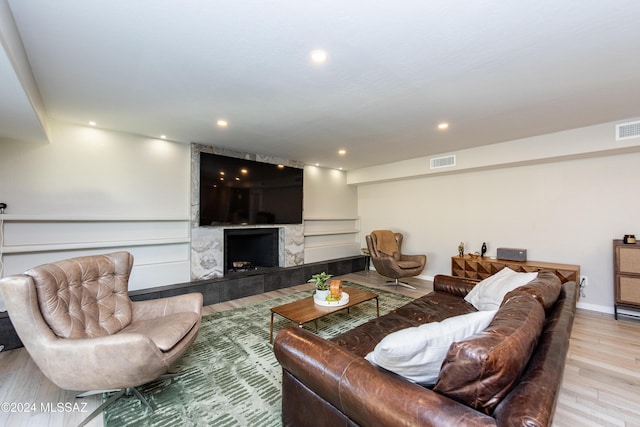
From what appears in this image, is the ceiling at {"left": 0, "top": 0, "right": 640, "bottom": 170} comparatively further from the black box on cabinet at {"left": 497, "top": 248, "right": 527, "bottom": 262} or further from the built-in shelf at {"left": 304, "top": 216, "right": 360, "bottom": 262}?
the built-in shelf at {"left": 304, "top": 216, "right": 360, "bottom": 262}

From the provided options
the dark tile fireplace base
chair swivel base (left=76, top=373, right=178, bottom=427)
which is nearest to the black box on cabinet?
the dark tile fireplace base

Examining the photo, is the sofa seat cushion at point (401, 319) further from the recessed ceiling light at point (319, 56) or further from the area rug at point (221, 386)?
the recessed ceiling light at point (319, 56)

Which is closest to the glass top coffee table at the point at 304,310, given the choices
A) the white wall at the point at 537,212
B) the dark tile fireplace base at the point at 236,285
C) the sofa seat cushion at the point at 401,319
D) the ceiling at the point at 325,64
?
the sofa seat cushion at the point at 401,319

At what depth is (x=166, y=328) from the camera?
2.00 meters

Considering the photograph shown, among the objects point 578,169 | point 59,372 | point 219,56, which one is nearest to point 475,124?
point 578,169

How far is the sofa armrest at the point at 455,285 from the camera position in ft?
9.34

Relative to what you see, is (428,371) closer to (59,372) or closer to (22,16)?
(59,372)

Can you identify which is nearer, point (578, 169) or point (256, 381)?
point (256, 381)

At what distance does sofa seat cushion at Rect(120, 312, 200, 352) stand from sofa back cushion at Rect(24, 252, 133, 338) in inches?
6.2

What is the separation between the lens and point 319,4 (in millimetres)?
1428

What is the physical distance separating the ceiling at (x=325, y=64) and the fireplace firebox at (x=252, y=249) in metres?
2.15

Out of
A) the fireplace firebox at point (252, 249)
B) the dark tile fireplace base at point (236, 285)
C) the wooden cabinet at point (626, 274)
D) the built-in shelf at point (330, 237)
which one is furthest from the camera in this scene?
the built-in shelf at point (330, 237)

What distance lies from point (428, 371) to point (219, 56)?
2218 millimetres

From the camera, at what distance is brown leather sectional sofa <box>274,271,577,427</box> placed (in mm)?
882
